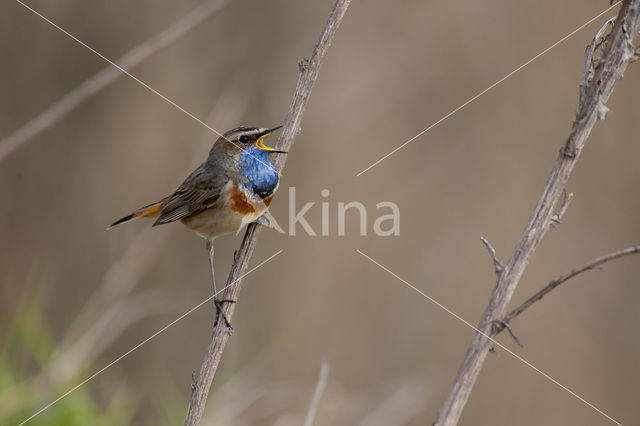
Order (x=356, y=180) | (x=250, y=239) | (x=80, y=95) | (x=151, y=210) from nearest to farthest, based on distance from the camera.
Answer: (x=80, y=95), (x=250, y=239), (x=151, y=210), (x=356, y=180)

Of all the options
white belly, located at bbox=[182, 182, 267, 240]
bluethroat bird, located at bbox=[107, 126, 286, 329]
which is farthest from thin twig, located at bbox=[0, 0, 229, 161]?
white belly, located at bbox=[182, 182, 267, 240]

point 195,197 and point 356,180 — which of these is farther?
point 356,180

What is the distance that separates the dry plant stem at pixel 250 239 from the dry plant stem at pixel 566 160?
32.0 inches

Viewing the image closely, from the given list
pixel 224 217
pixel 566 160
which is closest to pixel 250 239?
pixel 224 217

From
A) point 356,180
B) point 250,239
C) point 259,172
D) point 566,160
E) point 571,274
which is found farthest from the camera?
point 356,180

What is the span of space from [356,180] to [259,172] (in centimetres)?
297

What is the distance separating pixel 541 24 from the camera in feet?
19.4

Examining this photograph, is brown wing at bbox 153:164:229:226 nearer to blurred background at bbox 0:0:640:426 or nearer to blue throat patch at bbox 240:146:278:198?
blue throat patch at bbox 240:146:278:198

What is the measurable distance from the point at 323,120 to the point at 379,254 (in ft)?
4.42

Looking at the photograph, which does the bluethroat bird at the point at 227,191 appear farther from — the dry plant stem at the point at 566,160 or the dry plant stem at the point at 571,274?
the dry plant stem at the point at 571,274

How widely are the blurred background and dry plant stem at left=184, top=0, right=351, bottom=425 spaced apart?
278cm

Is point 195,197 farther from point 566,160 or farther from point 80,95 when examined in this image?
point 566,160

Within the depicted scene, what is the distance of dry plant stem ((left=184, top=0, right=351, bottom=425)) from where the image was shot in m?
2.13

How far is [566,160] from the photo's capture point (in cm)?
198
